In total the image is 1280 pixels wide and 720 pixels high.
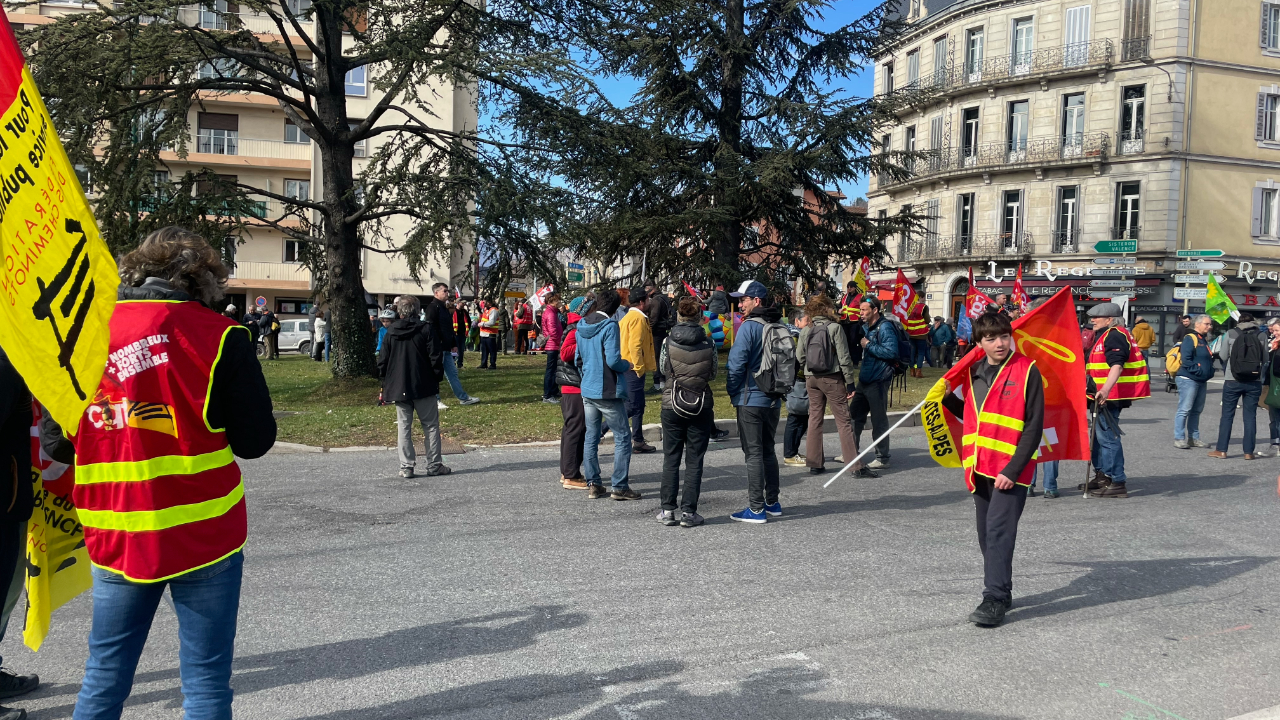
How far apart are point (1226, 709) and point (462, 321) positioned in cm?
1670

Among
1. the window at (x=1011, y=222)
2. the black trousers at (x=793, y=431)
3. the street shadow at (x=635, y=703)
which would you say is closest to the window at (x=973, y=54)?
the window at (x=1011, y=222)

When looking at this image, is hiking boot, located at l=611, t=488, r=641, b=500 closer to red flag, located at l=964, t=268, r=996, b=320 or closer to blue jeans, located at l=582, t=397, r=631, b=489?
blue jeans, located at l=582, t=397, r=631, b=489

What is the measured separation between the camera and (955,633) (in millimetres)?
4957

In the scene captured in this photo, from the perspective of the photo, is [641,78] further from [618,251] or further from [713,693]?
[713,693]

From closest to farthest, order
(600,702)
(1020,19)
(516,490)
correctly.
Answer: (600,702) < (516,490) < (1020,19)

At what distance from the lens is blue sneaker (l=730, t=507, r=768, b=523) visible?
7559 mm

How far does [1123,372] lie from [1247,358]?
410 centimetres

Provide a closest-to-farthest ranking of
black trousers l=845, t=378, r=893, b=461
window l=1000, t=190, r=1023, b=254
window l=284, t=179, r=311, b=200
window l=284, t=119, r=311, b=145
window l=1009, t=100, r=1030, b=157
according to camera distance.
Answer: black trousers l=845, t=378, r=893, b=461, window l=1009, t=100, r=1030, b=157, window l=1000, t=190, r=1023, b=254, window l=284, t=119, r=311, b=145, window l=284, t=179, r=311, b=200

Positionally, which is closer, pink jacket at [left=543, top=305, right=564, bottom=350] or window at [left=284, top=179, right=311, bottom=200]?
pink jacket at [left=543, top=305, right=564, bottom=350]

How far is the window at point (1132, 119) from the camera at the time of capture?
124 feet

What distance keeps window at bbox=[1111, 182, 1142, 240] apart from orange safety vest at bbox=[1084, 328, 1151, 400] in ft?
107

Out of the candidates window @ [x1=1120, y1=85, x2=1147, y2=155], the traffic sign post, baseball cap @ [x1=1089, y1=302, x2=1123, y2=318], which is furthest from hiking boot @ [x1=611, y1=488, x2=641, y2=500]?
window @ [x1=1120, y1=85, x2=1147, y2=155]

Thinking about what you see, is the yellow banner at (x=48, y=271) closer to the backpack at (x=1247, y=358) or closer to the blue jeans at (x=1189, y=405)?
the blue jeans at (x=1189, y=405)

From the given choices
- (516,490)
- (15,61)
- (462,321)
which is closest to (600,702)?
(15,61)
